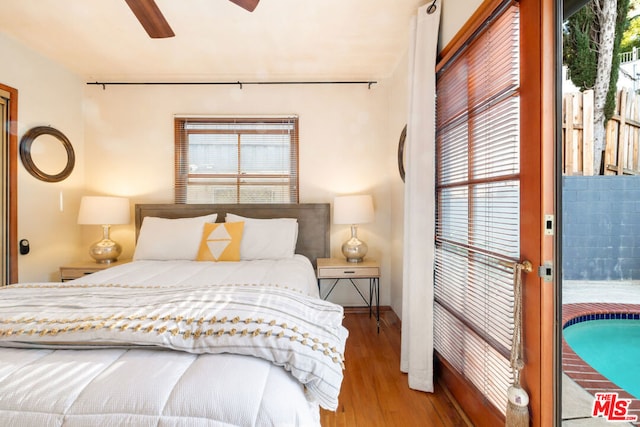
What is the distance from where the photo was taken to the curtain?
6.34ft

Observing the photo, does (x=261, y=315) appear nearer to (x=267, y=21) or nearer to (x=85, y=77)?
(x=267, y=21)

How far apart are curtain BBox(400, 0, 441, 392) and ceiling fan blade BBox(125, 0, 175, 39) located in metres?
1.59

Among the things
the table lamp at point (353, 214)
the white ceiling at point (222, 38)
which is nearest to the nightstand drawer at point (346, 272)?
the table lamp at point (353, 214)

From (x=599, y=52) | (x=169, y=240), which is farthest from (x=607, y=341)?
(x=169, y=240)

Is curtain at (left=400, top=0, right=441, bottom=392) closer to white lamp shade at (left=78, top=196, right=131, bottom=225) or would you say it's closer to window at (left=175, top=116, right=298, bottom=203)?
window at (left=175, top=116, right=298, bottom=203)

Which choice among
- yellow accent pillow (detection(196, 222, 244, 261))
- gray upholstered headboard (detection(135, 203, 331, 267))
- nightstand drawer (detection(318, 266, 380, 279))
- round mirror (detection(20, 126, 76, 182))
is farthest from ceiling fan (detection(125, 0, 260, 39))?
nightstand drawer (detection(318, 266, 380, 279))

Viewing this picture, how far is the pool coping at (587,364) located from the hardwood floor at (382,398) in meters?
0.73

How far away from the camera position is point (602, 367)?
239 centimetres

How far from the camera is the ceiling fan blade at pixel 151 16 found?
161cm

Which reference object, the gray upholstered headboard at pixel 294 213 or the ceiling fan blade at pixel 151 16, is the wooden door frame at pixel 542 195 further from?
the gray upholstered headboard at pixel 294 213

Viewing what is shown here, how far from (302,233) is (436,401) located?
6.29 ft

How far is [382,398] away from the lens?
1.84 meters

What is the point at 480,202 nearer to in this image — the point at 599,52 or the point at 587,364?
the point at 587,364

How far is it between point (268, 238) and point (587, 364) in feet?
8.12
